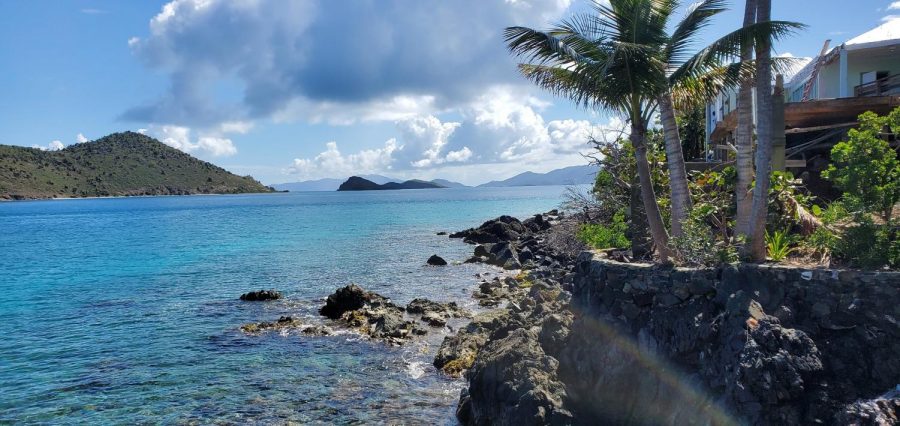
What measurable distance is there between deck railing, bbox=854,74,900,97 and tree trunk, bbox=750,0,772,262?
1219 cm

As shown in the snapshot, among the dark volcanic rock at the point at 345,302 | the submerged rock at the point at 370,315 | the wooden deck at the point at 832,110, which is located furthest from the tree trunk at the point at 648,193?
the dark volcanic rock at the point at 345,302

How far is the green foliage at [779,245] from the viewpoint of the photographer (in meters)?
9.99

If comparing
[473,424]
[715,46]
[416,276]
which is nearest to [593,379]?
[473,424]

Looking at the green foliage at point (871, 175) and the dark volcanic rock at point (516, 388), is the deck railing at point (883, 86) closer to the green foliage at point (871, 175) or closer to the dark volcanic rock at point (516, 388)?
the green foliage at point (871, 175)

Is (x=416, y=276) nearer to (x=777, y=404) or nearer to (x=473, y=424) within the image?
(x=473, y=424)

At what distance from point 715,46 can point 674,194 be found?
304 cm

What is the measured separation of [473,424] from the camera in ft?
37.7

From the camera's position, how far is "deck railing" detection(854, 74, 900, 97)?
1959 centimetres

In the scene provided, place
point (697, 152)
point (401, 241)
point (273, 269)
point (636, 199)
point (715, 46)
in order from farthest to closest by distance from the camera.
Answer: point (401, 241), point (697, 152), point (273, 269), point (636, 199), point (715, 46)

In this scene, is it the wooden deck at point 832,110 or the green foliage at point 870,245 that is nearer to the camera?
the green foliage at point 870,245

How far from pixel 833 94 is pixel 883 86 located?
290cm

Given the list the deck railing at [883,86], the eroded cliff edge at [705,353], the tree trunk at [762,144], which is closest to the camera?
the eroded cliff edge at [705,353]

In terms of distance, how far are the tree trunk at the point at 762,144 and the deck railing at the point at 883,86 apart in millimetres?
12194

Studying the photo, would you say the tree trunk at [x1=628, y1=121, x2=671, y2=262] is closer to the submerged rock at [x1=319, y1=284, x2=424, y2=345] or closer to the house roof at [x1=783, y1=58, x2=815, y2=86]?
the submerged rock at [x1=319, y1=284, x2=424, y2=345]
